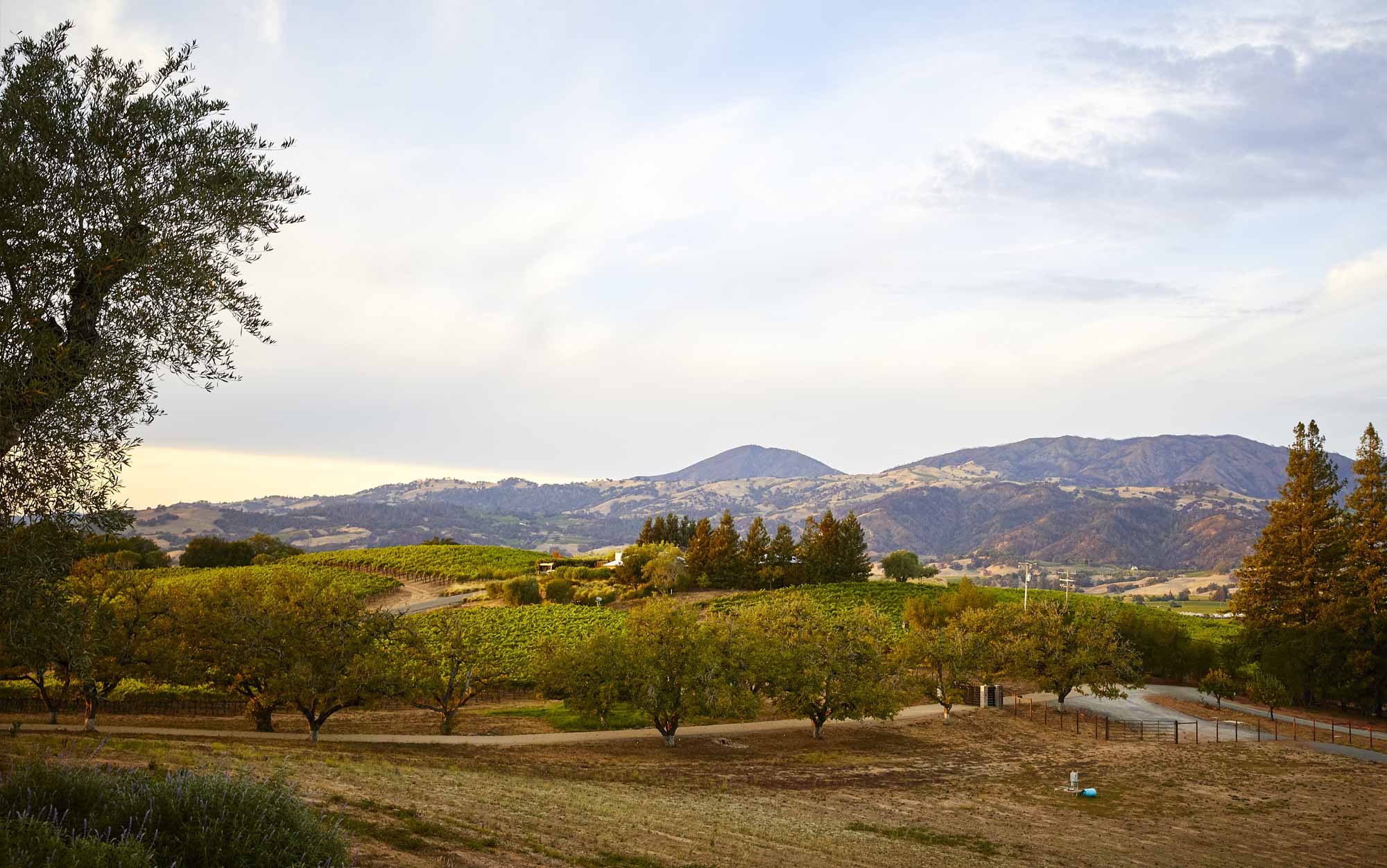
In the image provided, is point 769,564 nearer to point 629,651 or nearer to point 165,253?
point 629,651

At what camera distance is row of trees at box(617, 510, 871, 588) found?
106 meters

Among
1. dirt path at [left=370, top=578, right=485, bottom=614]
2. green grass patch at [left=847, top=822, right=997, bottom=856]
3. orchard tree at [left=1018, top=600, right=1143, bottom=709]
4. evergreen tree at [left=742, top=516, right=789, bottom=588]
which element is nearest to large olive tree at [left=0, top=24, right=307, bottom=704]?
green grass patch at [left=847, top=822, right=997, bottom=856]

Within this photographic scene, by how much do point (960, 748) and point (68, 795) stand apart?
129ft

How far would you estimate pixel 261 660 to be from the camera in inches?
1428

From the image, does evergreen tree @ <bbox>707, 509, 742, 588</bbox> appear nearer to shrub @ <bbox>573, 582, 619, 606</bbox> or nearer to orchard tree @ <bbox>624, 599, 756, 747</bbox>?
shrub @ <bbox>573, 582, 619, 606</bbox>

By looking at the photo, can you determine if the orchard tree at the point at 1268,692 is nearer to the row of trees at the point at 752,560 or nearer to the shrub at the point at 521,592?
the row of trees at the point at 752,560

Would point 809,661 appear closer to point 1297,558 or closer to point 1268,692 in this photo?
point 1268,692

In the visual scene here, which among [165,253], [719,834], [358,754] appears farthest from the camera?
[358,754]

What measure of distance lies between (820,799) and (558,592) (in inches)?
2864

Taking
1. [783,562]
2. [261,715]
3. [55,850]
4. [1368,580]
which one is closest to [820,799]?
[55,850]

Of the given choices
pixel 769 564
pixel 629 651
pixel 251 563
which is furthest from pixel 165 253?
pixel 251 563

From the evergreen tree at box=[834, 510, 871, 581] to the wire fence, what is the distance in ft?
178

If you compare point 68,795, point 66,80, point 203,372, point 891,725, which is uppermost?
point 66,80

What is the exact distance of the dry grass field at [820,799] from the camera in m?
17.9
